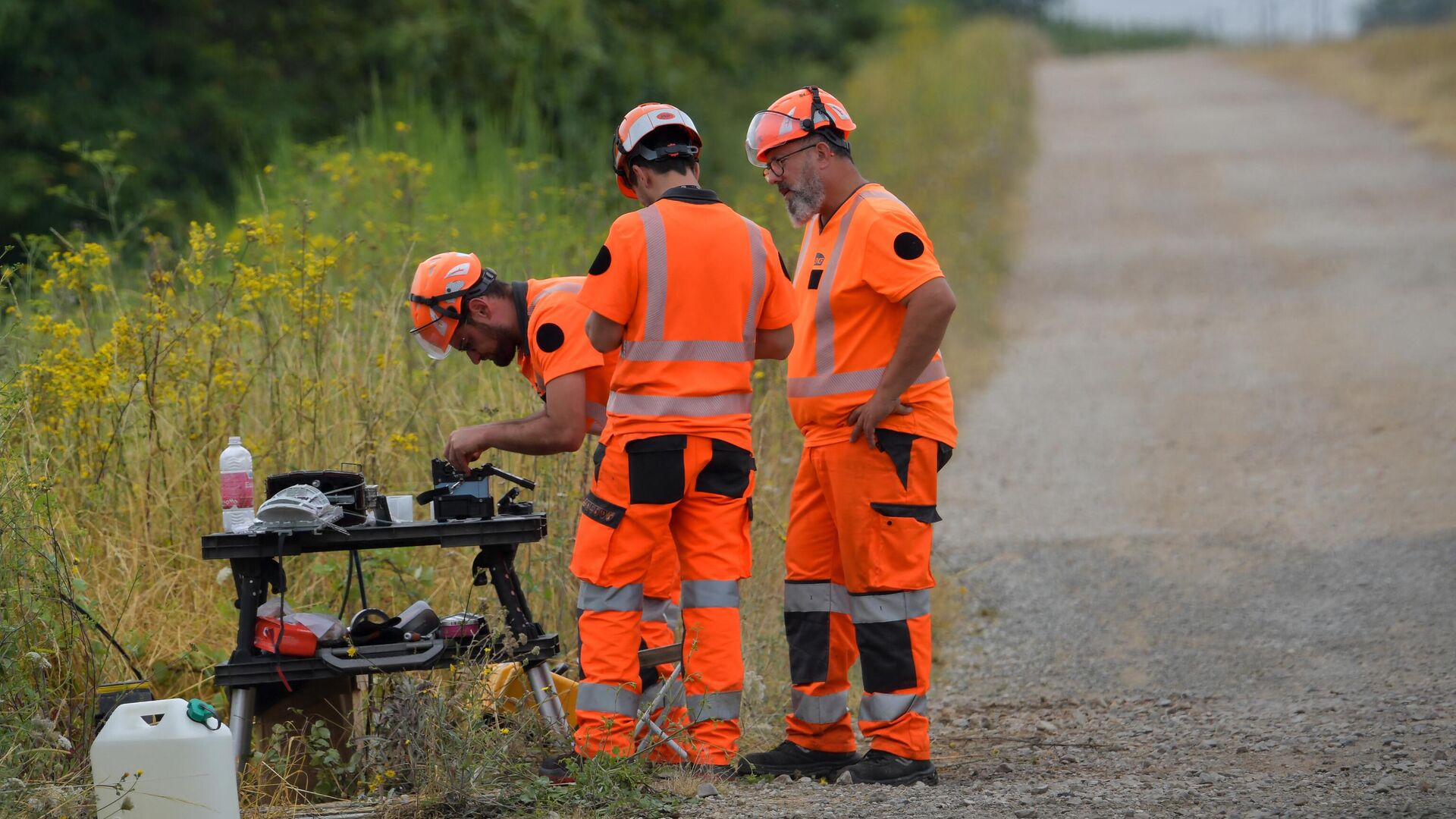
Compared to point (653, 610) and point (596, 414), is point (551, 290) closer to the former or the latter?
point (596, 414)

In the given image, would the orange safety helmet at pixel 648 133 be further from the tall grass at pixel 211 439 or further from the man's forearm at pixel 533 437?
the tall grass at pixel 211 439

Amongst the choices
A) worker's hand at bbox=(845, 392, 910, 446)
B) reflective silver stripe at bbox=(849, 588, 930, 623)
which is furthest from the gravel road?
worker's hand at bbox=(845, 392, 910, 446)

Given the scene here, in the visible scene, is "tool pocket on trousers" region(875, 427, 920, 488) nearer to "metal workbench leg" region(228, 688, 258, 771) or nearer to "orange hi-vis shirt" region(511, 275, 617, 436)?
"orange hi-vis shirt" region(511, 275, 617, 436)

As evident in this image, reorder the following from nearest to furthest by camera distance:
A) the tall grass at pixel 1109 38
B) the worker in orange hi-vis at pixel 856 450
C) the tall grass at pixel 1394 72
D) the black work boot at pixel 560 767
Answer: the black work boot at pixel 560 767 → the worker in orange hi-vis at pixel 856 450 → the tall grass at pixel 1394 72 → the tall grass at pixel 1109 38

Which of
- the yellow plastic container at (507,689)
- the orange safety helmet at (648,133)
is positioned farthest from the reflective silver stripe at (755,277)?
the yellow plastic container at (507,689)

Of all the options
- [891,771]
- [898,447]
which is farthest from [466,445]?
[891,771]

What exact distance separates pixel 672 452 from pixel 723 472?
21 centimetres

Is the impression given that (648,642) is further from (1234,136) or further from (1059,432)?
(1234,136)

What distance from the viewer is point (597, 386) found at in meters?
5.51

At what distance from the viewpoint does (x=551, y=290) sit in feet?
17.5

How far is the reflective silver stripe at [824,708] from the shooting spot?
220 inches

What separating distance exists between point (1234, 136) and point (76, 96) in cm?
2123

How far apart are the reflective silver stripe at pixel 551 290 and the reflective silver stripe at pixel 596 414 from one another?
421mm

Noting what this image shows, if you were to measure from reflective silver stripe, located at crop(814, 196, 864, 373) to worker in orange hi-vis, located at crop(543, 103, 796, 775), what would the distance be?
287mm
